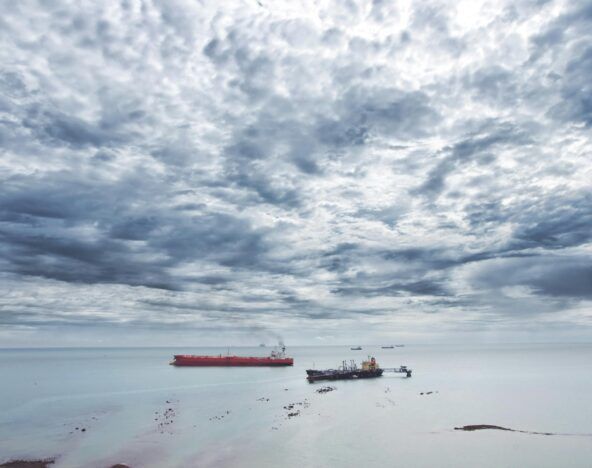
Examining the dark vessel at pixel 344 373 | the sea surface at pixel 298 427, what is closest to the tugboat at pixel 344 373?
the dark vessel at pixel 344 373

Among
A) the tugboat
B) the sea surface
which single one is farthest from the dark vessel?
the sea surface

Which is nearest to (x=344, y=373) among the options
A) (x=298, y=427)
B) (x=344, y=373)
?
(x=344, y=373)

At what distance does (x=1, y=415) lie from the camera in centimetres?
7812

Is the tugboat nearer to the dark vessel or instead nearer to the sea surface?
the dark vessel

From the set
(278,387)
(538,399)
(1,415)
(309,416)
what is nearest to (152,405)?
(1,415)

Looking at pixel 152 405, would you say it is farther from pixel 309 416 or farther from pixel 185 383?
pixel 185 383

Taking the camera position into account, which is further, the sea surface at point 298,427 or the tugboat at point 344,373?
the tugboat at point 344,373

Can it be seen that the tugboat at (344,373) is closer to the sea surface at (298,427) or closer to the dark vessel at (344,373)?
the dark vessel at (344,373)

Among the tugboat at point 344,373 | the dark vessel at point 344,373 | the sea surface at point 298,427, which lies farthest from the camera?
the dark vessel at point 344,373

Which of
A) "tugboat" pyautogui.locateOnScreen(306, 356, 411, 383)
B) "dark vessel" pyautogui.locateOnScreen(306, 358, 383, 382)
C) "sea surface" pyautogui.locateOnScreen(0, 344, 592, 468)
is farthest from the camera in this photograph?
"dark vessel" pyautogui.locateOnScreen(306, 358, 383, 382)

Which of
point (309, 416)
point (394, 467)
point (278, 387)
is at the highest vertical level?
point (278, 387)

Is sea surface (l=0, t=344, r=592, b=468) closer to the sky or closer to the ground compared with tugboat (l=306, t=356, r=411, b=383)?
closer to the ground

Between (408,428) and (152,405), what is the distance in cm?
4902

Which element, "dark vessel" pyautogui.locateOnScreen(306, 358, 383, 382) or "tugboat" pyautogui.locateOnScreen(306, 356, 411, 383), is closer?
"tugboat" pyautogui.locateOnScreen(306, 356, 411, 383)
